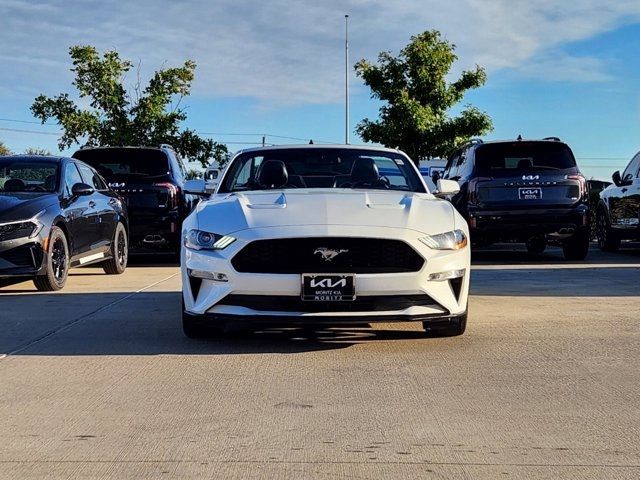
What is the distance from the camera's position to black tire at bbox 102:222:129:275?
12.2 meters

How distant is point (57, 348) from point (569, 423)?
362 centimetres

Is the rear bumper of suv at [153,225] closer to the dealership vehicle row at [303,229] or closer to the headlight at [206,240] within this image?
the dealership vehicle row at [303,229]

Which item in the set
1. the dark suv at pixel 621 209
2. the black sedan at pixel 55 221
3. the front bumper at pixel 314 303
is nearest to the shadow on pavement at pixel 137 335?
the front bumper at pixel 314 303

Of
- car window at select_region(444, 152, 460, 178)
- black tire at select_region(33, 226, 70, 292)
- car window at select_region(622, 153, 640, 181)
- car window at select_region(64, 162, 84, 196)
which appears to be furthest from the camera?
car window at select_region(444, 152, 460, 178)

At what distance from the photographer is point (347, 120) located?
167 ft

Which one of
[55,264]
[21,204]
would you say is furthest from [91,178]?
[21,204]

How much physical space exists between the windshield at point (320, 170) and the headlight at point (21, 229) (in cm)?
263

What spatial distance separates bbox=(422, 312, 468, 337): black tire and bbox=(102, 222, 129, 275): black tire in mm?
6481

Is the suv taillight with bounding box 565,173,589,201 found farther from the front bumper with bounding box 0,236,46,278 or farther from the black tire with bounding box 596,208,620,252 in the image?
the front bumper with bounding box 0,236,46,278

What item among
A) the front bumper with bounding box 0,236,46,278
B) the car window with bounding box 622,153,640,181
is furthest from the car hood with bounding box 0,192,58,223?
the car window with bounding box 622,153,640,181

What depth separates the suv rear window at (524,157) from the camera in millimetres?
13727

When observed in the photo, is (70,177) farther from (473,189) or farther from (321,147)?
(473,189)

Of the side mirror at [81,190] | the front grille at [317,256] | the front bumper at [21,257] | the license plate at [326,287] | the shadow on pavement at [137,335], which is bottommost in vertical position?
the shadow on pavement at [137,335]

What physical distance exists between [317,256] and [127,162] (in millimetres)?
9138
